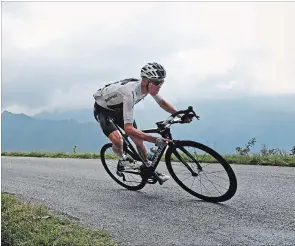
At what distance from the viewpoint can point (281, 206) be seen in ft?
19.8

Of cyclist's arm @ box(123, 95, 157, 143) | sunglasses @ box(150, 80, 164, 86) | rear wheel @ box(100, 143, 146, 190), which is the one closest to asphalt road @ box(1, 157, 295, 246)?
rear wheel @ box(100, 143, 146, 190)

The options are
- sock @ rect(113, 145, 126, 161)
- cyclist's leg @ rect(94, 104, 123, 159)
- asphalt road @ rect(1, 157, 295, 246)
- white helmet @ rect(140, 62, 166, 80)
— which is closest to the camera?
asphalt road @ rect(1, 157, 295, 246)

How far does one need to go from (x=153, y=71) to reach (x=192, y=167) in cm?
141

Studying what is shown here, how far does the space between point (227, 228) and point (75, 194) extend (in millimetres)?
2795

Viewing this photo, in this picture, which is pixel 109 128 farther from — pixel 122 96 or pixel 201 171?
pixel 201 171

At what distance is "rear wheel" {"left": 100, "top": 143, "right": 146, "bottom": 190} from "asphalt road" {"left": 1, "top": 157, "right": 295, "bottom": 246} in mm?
118

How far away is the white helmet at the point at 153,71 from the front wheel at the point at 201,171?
93 cm

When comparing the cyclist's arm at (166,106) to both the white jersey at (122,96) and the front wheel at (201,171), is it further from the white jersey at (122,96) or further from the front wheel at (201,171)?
the front wheel at (201,171)

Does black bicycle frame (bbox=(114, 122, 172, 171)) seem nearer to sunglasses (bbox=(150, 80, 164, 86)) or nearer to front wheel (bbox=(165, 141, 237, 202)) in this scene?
front wheel (bbox=(165, 141, 237, 202))

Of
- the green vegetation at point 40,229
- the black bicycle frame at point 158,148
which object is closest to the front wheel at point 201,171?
the black bicycle frame at point 158,148

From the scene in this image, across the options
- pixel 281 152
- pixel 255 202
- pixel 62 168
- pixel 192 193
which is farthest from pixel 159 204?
pixel 281 152

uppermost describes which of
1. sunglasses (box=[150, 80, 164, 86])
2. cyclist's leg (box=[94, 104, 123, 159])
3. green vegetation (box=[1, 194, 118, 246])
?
sunglasses (box=[150, 80, 164, 86])

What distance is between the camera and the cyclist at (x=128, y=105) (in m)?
6.14

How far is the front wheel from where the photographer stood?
19.9 feet
